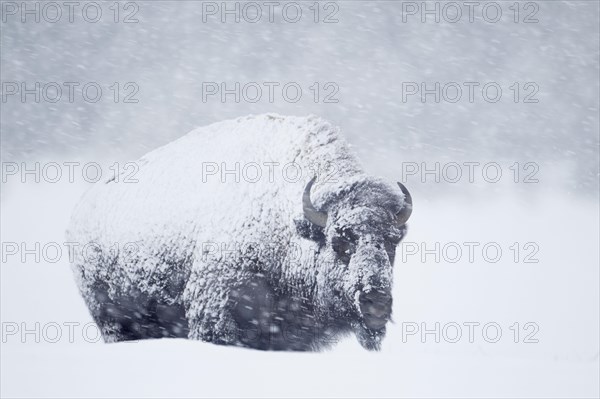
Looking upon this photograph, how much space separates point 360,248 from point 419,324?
10899mm

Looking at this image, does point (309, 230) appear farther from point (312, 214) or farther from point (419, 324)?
point (419, 324)

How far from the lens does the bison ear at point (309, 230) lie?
6.50 meters

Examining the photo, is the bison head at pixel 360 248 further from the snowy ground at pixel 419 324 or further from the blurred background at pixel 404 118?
the blurred background at pixel 404 118

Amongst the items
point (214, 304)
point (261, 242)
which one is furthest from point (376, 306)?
point (214, 304)

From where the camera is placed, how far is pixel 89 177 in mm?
23359

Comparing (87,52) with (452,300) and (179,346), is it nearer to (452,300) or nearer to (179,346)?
(452,300)

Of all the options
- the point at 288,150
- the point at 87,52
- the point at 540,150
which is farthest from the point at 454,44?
the point at 288,150

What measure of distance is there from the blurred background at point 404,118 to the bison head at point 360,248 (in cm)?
956

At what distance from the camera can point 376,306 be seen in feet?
18.7

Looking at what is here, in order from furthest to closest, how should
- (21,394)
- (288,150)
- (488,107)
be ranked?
(488,107)
(288,150)
(21,394)

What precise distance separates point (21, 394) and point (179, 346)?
111 centimetres

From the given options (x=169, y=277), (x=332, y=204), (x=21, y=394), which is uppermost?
(x=332, y=204)

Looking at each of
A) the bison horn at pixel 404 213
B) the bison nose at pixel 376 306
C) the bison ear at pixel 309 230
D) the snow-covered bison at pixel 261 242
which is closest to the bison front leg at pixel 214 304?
the snow-covered bison at pixel 261 242

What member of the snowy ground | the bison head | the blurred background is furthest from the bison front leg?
the blurred background
